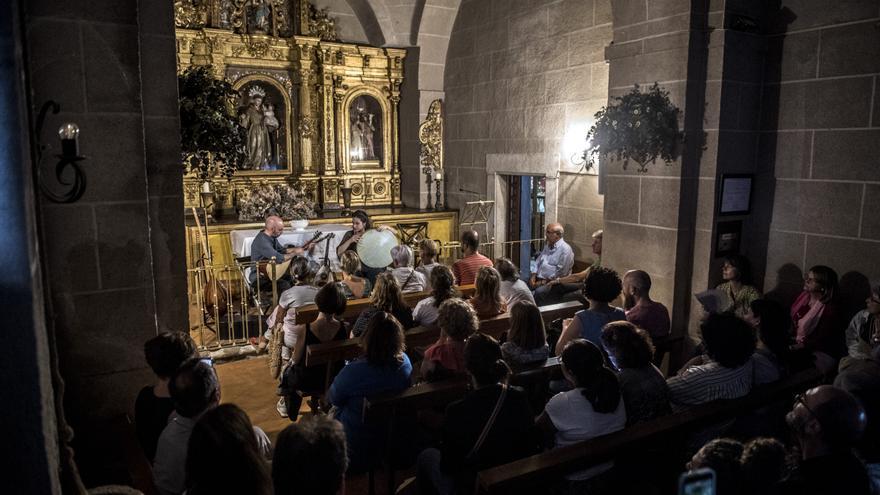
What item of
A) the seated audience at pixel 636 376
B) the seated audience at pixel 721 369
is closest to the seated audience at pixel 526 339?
the seated audience at pixel 636 376

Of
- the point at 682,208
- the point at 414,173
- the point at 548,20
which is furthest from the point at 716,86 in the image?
the point at 414,173

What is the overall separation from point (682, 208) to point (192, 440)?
16.2ft

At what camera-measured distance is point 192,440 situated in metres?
2.16

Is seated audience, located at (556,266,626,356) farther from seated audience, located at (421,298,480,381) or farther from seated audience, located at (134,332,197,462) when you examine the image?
seated audience, located at (134,332,197,462)

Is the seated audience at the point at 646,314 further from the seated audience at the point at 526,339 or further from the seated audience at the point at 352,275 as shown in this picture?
the seated audience at the point at 352,275

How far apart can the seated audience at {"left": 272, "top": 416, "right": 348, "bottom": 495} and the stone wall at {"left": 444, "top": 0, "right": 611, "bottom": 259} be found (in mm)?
6721

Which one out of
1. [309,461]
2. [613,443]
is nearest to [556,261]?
[613,443]

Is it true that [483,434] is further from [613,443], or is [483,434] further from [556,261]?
[556,261]

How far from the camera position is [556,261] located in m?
7.96

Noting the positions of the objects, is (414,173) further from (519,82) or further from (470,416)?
(470,416)

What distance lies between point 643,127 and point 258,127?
7.81 metres

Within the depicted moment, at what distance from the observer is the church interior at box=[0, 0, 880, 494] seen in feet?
8.80

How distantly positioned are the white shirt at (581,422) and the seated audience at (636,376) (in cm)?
24

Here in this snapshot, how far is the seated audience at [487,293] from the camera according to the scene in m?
4.92
